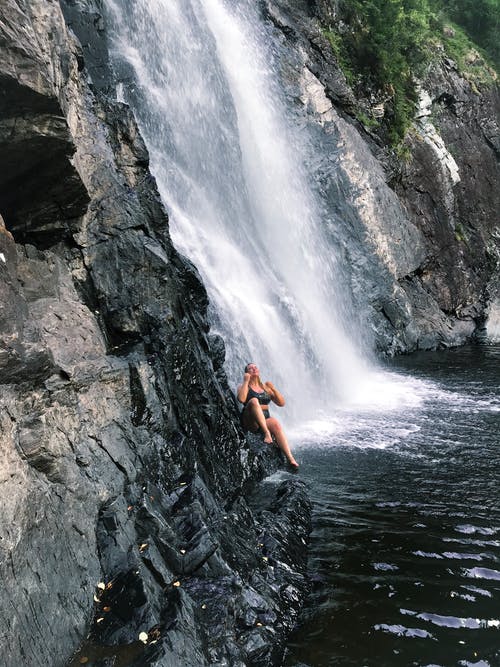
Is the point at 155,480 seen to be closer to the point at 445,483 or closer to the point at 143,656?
the point at 143,656

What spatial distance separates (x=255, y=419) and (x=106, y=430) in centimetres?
374

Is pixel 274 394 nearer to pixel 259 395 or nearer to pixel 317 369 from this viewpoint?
pixel 259 395

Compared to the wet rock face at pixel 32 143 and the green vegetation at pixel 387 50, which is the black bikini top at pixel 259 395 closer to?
the wet rock face at pixel 32 143

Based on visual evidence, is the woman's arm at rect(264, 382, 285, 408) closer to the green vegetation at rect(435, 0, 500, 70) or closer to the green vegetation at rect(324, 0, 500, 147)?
the green vegetation at rect(324, 0, 500, 147)

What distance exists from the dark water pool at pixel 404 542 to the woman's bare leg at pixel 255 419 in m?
0.85

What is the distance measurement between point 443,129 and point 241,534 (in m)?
23.5

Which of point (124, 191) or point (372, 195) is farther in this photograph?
point (372, 195)

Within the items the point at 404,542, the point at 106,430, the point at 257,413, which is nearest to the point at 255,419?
the point at 257,413

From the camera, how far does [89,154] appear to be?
22.4 feet

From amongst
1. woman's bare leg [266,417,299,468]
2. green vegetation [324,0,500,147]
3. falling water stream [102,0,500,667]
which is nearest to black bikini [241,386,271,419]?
woman's bare leg [266,417,299,468]

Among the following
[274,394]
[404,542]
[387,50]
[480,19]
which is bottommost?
[404,542]

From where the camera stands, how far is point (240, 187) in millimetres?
15758

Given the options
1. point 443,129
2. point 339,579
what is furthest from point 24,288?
point 443,129

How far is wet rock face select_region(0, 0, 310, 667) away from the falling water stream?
0.69 metres
